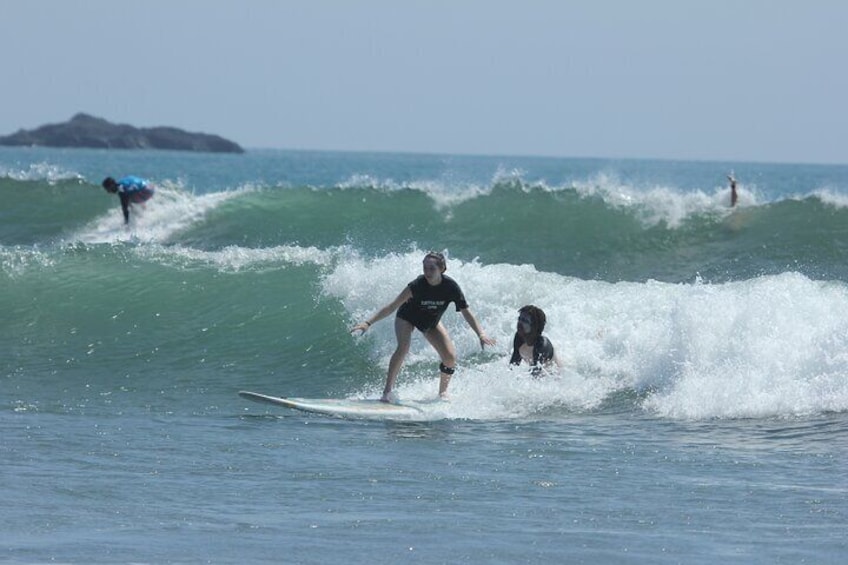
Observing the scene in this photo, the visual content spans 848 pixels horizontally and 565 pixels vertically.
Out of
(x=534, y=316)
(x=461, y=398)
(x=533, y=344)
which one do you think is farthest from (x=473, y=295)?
(x=461, y=398)

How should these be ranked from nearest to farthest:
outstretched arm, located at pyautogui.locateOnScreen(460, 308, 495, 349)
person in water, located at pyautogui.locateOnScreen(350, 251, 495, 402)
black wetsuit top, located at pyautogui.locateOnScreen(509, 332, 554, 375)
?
outstretched arm, located at pyautogui.locateOnScreen(460, 308, 495, 349) < person in water, located at pyautogui.locateOnScreen(350, 251, 495, 402) < black wetsuit top, located at pyautogui.locateOnScreen(509, 332, 554, 375)

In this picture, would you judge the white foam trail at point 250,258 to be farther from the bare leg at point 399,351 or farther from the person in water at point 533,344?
the bare leg at point 399,351

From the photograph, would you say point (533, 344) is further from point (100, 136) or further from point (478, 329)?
point (100, 136)

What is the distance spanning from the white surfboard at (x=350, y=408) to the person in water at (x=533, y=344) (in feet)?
4.34

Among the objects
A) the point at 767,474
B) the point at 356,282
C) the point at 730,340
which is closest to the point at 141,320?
the point at 356,282

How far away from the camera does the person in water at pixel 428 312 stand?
495 inches

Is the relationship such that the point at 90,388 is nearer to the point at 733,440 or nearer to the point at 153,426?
the point at 153,426

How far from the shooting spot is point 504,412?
1262 cm

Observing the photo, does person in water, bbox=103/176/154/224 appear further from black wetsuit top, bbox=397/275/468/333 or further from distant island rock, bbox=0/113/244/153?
distant island rock, bbox=0/113/244/153

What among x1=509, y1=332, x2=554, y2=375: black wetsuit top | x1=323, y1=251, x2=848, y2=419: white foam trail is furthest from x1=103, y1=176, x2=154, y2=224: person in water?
x1=509, y1=332, x2=554, y2=375: black wetsuit top

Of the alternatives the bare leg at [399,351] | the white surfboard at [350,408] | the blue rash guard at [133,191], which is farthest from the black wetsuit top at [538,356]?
the blue rash guard at [133,191]

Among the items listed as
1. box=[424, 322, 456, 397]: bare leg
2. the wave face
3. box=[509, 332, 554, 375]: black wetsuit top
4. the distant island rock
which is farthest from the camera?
the distant island rock

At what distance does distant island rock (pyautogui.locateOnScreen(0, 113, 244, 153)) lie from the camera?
15488 cm

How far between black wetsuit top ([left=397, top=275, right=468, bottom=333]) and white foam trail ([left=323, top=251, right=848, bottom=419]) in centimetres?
79
